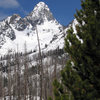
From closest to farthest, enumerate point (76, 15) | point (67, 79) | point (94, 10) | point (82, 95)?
1. point (82, 95)
2. point (67, 79)
3. point (94, 10)
4. point (76, 15)

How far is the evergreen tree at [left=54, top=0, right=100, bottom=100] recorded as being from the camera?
13.5 feet

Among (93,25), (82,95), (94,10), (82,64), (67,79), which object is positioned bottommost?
(82,95)

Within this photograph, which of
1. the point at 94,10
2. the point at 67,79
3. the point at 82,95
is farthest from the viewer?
the point at 94,10

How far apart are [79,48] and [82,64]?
46 cm

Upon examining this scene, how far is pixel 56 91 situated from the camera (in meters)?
4.14

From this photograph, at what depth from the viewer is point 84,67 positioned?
4.46 meters

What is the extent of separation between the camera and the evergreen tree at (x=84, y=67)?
4.11 metres

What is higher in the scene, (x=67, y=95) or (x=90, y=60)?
(x=90, y=60)

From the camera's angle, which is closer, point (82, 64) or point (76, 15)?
point (82, 64)

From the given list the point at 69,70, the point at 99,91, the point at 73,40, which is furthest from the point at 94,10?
the point at 99,91

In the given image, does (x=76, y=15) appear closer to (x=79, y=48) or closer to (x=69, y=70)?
(x=79, y=48)

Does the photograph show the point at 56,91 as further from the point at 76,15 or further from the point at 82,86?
the point at 76,15

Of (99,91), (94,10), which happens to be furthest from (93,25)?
(99,91)

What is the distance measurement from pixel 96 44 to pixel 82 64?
0.65m
